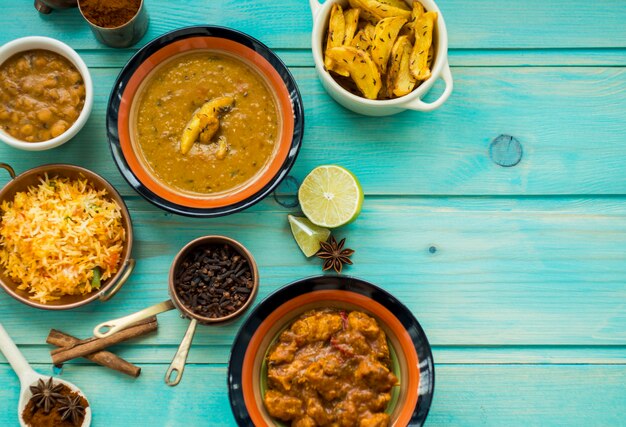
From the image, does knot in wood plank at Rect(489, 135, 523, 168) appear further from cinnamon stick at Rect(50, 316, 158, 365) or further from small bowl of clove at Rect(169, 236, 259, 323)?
cinnamon stick at Rect(50, 316, 158, 365)

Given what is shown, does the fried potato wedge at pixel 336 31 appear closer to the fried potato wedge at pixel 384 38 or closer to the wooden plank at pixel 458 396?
the fried potato wedge at pixel 384 38

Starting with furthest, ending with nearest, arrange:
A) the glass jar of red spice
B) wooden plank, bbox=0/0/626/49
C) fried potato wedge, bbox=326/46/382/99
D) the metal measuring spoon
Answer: wooden plank, bbox=0/0/626/49 < the metal measuring spoon < the glass jar of red spice < fried potato wedge, bbox=326/46/382/99

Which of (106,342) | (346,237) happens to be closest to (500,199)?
(346,237)

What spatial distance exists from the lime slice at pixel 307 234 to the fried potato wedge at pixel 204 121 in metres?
0.52

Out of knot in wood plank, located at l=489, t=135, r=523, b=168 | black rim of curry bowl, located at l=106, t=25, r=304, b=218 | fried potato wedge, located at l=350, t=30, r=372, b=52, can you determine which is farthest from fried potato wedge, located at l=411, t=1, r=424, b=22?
knot in wood plank, located at l=489, t=135, r=523, b=168

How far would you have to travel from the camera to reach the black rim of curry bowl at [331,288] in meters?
2.57

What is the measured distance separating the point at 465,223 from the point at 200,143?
120cm

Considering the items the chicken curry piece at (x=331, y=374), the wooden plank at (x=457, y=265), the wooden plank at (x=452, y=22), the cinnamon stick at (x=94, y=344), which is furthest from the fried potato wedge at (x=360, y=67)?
the cinnamon stick at (x=94, y=344)

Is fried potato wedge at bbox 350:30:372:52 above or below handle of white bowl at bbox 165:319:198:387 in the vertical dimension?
above

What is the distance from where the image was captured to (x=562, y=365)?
113 inches

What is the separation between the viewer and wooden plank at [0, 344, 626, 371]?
9.28ft

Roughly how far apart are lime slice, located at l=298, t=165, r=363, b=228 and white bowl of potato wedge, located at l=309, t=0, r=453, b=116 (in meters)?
0.31

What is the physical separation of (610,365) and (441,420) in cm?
79

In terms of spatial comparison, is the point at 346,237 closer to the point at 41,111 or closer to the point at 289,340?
the point at 289,340
